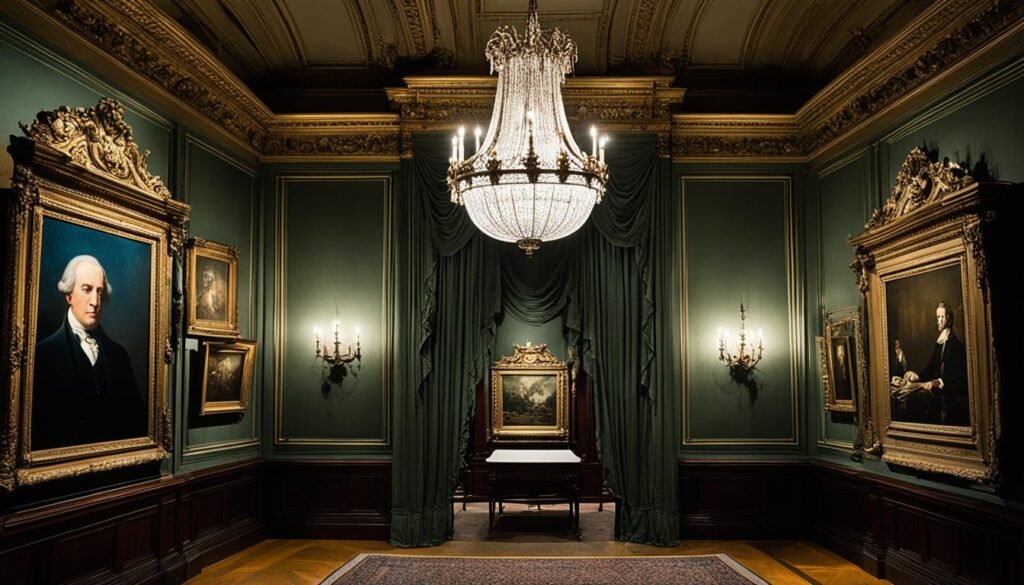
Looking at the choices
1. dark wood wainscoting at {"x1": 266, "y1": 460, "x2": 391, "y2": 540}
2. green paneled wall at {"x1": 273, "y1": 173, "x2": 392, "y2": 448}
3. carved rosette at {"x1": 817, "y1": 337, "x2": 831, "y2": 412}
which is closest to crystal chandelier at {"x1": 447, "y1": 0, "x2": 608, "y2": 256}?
green paneled wall at {"x1": 273, "y1": 173, "x2": 392, "y2": 448}

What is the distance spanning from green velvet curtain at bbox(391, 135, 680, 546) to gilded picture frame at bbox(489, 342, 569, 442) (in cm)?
209

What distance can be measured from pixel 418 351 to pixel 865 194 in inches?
174

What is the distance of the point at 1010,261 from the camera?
16.9 ft

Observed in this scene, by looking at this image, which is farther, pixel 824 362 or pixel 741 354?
pixel 741 354

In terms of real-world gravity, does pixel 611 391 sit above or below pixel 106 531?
above

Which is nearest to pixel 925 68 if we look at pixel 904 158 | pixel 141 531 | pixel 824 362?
pixel 904 158

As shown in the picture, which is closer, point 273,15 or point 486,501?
point 273,15

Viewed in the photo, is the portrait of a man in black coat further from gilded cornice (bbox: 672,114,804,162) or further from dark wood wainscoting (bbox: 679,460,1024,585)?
gilded cornice (bbox: 672,114,804,162)

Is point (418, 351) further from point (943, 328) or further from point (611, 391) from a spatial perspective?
point (943, 328)

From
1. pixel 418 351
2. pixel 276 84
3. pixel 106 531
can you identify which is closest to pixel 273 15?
pixel 276 84

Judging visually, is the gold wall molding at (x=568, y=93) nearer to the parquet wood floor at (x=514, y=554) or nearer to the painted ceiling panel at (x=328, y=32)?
the painted ceiling panel at (x=328, y=32)

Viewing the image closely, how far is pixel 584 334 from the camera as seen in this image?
808cm

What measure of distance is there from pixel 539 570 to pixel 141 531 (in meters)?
3.14

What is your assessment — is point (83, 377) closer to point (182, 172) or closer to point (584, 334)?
point (182, 172)
